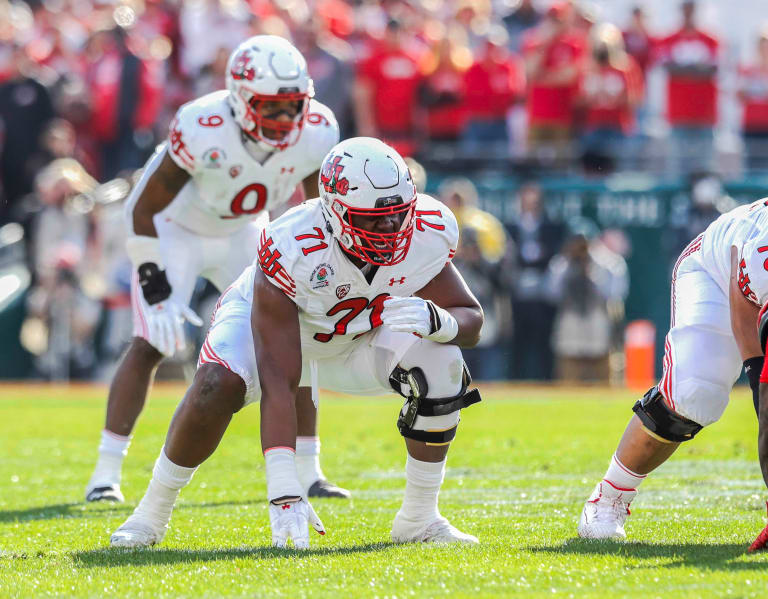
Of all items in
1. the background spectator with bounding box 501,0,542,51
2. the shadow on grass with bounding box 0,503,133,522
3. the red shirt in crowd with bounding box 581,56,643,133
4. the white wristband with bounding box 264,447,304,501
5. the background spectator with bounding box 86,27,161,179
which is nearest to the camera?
the white wristband with bounding box 264,447,304,501

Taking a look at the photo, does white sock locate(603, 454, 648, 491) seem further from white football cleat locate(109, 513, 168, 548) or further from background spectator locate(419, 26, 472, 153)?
background spectator locate(419, 26, 472, 153)

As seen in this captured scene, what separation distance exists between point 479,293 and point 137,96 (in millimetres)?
3699

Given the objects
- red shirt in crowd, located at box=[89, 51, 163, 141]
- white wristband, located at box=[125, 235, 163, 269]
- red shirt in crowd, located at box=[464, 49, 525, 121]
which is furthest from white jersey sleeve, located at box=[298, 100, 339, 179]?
red shirt in crowd, located at box=[89, 51, 163, 141]

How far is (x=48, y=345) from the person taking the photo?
12.4 metres

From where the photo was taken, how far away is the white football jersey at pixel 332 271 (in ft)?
14.5

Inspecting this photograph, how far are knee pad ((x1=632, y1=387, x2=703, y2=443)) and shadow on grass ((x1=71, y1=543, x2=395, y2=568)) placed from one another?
37.3 inches

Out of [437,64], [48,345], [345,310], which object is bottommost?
[48,345]

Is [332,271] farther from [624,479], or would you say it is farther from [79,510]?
[79,510]

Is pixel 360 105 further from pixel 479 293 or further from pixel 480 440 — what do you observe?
pixel 480 440

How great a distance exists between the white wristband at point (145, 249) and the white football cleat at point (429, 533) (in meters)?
2.06

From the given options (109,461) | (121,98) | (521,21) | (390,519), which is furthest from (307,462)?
(521,21)

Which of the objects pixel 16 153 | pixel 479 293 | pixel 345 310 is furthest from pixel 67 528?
pixel 16 153

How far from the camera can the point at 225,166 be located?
6039 mm

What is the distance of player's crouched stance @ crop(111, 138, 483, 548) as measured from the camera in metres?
4.30
